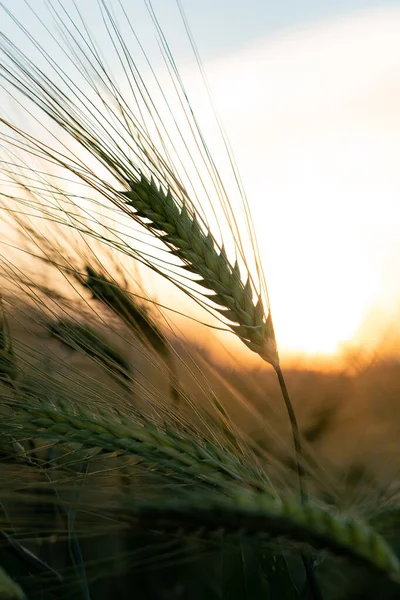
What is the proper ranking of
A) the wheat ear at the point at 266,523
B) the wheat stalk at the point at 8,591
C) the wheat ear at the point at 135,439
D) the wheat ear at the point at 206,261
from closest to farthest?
the wheat ear at the point at 266,523
the wheat stalk at the point at 8,591
the wheat ear at the point at 135,439
the wheat ear at the point at 206,261

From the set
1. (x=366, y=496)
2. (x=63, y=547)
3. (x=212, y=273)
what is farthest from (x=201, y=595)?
(x=212, y=273)

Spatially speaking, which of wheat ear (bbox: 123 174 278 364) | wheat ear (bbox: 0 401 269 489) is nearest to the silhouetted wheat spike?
wheat ear (bbox: 0 401 269 489)

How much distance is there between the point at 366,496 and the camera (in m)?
0.74

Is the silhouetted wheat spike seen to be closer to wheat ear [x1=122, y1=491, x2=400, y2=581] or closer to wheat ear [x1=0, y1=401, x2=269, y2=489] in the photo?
wheat ear [x1=0, y1=401, x2=269, y2=489]

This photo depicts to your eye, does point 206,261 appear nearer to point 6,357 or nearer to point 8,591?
point 6,357

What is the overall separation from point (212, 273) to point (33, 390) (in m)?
0.27

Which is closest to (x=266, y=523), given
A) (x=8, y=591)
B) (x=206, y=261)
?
(x=8, y=591)

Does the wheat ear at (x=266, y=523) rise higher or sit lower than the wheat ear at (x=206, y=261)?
lower

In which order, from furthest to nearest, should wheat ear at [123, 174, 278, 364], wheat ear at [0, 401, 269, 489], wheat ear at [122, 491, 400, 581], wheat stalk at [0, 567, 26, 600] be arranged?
1. wheat ear at [123, 174, 278, 364]
2. wheat ear at [0, 401, 269, 489]
3. wheat stalk at [0, 567, 26, 600]
4. wheat ear at [122, 491, 400, 581]

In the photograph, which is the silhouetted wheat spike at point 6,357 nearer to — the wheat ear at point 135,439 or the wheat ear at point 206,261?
the wheat ear at point 135,439

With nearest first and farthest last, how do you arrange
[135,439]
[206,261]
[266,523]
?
[266,523] < [135,439] < [206,261]

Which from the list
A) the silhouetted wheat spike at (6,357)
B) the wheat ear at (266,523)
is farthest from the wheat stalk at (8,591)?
the silhouetted wheat spike at (6,357)

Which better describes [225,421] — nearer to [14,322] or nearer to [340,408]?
[340,408]

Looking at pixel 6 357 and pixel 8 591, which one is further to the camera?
pixel 6 357
